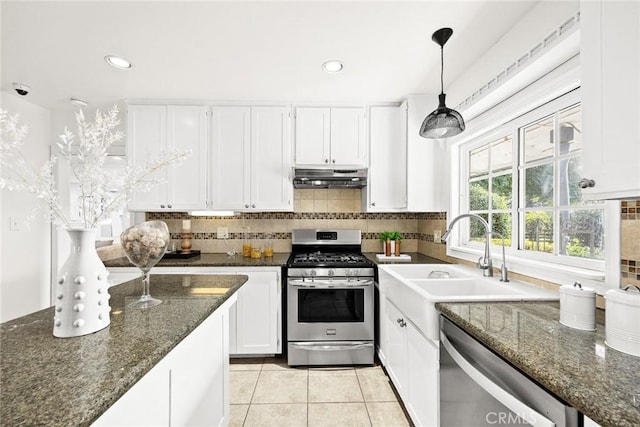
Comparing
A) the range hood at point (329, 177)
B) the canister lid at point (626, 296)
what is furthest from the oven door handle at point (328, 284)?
the canister lid at point (626, 296)

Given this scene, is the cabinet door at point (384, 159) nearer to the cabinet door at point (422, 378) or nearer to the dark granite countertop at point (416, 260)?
the dark granite countertop at point (416, 260)

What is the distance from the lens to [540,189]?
176 cm

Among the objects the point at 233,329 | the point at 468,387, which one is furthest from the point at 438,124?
the point at 233,329

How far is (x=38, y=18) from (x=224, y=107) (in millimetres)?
1336

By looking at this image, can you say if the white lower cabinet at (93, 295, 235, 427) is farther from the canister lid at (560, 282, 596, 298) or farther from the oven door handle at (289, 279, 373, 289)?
the canister lid at (560, 282, 596, 298)

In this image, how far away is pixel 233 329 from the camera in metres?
2.52

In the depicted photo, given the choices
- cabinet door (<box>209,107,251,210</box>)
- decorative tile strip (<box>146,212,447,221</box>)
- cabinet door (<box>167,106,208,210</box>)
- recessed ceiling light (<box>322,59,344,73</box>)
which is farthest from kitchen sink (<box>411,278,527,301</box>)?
cabinet door (<box>167,106,208,210</box>)

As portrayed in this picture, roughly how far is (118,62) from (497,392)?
2.80m

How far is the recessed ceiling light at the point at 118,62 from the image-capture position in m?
1.97

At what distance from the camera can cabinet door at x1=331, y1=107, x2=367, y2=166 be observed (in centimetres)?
278

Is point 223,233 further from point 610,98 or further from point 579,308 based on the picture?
point 610,98

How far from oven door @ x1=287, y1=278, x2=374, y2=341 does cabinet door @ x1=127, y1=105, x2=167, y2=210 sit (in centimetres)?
152

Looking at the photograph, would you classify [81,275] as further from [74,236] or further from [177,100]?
[177,100]

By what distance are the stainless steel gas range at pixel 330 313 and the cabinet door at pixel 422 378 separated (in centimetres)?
74
